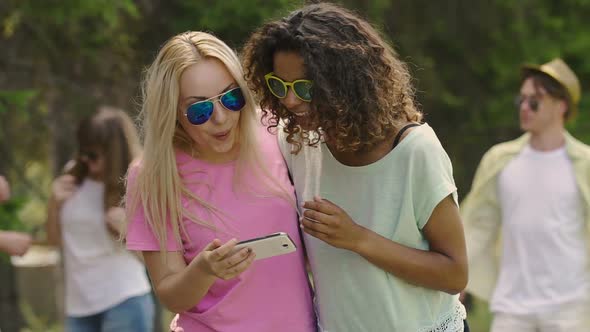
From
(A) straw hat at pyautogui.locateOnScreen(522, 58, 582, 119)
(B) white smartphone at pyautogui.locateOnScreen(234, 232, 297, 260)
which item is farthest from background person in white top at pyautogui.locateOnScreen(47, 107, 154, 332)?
(B) white smartphone at pyautogui.locateOnScreen(234, 232, 297, 260)

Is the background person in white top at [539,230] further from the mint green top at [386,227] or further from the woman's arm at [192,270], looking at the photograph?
the woman's arm at [192,270]

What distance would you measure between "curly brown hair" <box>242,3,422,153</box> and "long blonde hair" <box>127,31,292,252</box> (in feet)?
0.63

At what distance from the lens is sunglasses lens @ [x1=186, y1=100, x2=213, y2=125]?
10.4 ft

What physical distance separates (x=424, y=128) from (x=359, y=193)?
0.89 ft

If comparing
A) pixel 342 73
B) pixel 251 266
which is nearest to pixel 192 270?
pixel 251 266

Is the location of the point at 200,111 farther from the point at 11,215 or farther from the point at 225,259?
the point at 11,215

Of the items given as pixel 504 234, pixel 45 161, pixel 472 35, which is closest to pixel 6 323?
pixel 45 161

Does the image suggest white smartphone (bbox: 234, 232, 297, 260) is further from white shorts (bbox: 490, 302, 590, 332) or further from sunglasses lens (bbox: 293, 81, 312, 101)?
white shorts (bbox: 490, 302, 590, 332)

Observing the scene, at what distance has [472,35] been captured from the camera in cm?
991

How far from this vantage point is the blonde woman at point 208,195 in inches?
127

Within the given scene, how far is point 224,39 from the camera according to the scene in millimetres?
7707

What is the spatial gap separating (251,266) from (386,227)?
470mm

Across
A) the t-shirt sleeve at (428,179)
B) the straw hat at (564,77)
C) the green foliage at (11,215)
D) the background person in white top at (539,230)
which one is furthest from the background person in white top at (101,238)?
the t-shirt sleeve at (428,179)

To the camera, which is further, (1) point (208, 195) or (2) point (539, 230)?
(2) point (539, 230)
